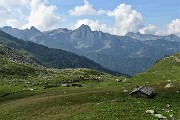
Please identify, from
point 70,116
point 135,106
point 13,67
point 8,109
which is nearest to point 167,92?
point 135,106

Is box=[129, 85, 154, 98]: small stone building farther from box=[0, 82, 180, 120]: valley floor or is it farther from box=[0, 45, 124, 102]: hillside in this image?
box=[0, 45, 124, 102]: hillside

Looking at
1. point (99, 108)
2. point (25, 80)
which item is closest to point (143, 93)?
point (99, 108)

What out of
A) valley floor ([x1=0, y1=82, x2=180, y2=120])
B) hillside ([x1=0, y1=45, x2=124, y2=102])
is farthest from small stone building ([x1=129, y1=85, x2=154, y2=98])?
hillside ([x1=0, y1=45, x2=124, y2=102])

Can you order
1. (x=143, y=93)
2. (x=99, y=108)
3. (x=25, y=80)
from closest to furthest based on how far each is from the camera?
1. (x=99, y=108)
2. (x=143, y=93)
3. (x=25, y=80)

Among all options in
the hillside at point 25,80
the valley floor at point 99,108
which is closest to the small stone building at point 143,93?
the valley floor at point 99,108

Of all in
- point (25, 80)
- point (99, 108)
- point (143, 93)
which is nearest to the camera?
point (99, 108)

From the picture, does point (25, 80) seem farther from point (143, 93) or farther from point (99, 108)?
point (99, 108)

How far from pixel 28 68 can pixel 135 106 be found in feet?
344

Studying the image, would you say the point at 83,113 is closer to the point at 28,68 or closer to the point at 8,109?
the point at 8,109

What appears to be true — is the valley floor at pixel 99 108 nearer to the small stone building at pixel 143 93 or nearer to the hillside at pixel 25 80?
the small stone building at pixel 143 93

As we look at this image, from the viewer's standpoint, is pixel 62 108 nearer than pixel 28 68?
Yes

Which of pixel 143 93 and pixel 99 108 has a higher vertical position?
pixel 143 93

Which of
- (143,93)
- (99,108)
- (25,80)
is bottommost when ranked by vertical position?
(99,108)

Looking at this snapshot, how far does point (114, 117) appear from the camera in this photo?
4159cm
